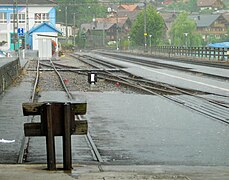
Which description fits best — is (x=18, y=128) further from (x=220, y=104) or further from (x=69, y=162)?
(x=220, y=104)

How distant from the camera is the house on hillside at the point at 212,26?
482 feet

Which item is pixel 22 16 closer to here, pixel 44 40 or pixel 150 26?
pixel 150 26

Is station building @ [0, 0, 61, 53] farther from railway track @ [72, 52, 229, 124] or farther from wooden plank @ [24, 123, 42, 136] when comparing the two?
wooden plank @ [24, 123, 42, 136]

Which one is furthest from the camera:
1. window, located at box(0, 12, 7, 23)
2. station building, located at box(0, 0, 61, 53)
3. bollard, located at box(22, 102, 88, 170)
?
window, located at box(0, 12, 7, 23)

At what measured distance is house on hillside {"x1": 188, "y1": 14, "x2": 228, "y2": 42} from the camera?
147 meters

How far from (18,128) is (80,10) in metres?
166

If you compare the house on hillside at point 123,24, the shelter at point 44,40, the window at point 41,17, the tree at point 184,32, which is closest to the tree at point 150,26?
the tree at point 184,32

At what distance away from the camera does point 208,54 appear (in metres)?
60.3

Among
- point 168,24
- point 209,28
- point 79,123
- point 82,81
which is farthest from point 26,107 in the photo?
point 168,24

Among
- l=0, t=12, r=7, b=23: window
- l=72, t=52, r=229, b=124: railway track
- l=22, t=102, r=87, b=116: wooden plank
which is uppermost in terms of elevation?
l=0, t=12, r=7, b=23: window

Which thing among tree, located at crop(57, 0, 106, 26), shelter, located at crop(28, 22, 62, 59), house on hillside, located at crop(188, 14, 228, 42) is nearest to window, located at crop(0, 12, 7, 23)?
shelter, located at crop(28, 22, 62, 59)

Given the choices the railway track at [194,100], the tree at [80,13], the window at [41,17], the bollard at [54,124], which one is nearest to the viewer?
the bollard at [54,124]

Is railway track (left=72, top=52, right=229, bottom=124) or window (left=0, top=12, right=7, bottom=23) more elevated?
window (left=0, top=12, right=7, bottom=23)

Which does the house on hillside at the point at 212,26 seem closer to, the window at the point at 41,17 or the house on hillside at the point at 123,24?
the house on hillside at the point at 123,24
